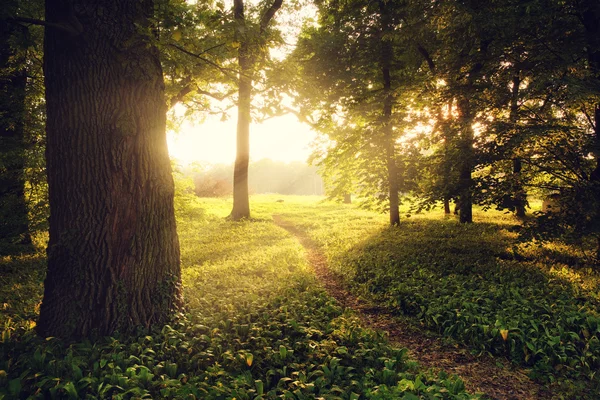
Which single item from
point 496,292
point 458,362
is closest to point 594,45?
point 496,292

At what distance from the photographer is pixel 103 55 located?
4.60 meters

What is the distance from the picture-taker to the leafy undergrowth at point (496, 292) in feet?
15.5

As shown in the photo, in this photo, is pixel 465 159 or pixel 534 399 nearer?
pixel 534 399

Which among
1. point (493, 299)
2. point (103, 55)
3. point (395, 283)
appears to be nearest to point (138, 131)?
point (103, 55)

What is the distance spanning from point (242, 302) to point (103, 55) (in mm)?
4744

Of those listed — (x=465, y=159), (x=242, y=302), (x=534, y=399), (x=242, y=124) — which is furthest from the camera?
(x=242, y=124)

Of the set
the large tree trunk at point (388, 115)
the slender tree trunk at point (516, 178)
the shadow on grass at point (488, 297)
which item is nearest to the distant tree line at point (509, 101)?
the slender tree trunk at point (516, 178)

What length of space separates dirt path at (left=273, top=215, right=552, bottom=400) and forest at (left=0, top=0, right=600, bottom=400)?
0.11ft

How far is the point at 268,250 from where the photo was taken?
1095cm

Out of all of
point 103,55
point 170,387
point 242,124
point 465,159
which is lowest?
point 170,387

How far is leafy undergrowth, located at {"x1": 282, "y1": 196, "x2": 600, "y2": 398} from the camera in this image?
473 cm

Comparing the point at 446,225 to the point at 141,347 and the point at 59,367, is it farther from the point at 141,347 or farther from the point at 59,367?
the point at 59,367

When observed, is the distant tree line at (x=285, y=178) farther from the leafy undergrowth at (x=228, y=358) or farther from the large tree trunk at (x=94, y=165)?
the large tree trunk at (x=94, y=165)

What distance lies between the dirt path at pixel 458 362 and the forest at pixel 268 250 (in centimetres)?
3
